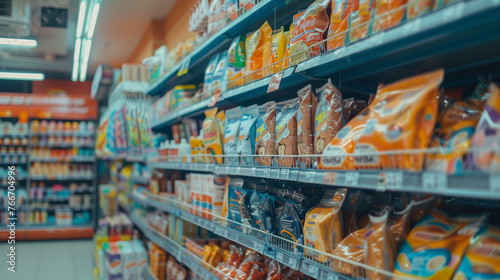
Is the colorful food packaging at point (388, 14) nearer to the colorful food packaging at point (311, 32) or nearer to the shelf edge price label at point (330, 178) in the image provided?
the colorful food packaging at point (311, 32)

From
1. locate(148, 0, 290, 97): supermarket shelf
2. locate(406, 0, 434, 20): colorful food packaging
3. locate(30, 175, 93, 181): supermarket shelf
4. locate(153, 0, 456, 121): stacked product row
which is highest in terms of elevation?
locate(148, 0, 290, 97): supermarket shelf

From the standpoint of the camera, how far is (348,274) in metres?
1.34

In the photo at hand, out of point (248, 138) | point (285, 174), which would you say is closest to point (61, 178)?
point (248, 138)

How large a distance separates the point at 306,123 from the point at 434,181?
75 cm

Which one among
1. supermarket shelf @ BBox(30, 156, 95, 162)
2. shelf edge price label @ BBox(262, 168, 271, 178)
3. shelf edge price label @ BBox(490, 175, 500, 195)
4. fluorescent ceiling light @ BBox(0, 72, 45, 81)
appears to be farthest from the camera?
fluorescent ceiling light @ BBox(0, 72, 45, 81)

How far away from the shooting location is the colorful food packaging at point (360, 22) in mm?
1369

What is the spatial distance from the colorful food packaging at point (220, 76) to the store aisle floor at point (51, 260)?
1951 millimetres

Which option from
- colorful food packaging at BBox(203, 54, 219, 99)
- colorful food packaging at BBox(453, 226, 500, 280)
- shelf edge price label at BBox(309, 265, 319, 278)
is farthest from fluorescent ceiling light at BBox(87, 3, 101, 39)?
colorful food packaging at BBox(453, 226, 500, 280)

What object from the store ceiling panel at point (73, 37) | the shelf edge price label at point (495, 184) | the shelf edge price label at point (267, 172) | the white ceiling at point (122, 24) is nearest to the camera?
the shelf edge price label at point (495, 184)

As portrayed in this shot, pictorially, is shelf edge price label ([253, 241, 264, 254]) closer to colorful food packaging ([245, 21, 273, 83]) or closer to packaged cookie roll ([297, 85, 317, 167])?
packaged cookie roll ([297, 85, 317, 167])

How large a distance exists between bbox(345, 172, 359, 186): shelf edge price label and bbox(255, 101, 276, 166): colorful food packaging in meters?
0.68

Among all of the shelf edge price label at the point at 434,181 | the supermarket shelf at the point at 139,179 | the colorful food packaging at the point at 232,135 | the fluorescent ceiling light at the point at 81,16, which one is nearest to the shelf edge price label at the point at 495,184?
the shelf edge price label at the point at 434,181

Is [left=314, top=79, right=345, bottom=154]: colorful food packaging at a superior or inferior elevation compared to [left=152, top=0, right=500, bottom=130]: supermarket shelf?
inferior

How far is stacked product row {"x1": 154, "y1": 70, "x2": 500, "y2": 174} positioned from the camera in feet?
3.32
